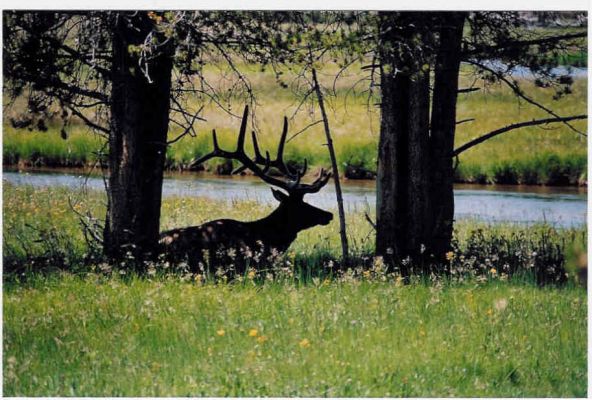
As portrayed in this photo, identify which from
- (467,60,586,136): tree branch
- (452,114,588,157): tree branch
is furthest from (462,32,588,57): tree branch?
(452,114,588,157): tree branch

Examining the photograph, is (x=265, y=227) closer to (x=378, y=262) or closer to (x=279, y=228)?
(x=279, y=228)

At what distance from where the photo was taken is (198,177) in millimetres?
5973

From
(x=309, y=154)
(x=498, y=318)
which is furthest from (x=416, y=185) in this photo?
(x=498, y=318)

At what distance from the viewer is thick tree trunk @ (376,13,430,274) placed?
627cm

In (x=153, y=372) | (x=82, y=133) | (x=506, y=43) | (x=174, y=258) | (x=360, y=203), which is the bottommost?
(x=153, y=372)

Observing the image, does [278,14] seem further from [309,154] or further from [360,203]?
[360,203]

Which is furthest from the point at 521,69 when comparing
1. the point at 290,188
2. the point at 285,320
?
the point at 285,320

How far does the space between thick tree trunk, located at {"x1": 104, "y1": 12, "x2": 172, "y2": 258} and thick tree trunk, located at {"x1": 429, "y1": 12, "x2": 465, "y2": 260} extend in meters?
2.08

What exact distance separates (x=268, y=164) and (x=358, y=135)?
2.32 ft

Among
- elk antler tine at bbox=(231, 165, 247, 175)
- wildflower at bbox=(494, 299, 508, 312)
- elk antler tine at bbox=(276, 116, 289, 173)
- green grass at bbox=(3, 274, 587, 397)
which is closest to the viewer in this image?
green grass at bbox=(3, 274, 587, 397)

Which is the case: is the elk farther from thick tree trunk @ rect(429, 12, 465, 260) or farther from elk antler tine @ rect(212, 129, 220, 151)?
thick tree trunk @ rect(429, 12, 465, 260)

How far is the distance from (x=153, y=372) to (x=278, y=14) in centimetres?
246

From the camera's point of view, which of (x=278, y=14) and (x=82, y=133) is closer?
(x=278, y=14)

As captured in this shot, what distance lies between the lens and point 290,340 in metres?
5.05
